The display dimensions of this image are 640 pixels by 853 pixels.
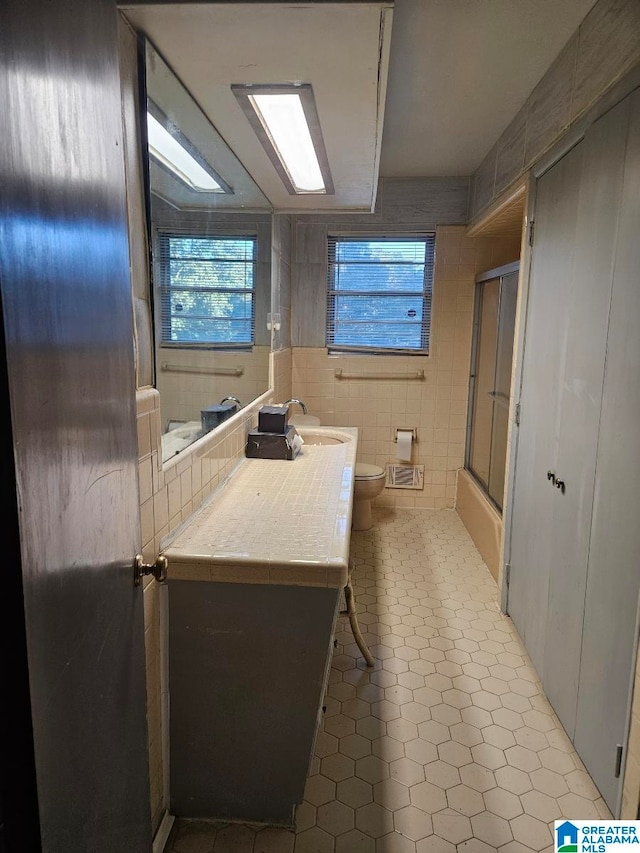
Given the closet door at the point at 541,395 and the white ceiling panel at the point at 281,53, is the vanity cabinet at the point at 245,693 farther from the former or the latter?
the white ceiling panel at the point at 281,53

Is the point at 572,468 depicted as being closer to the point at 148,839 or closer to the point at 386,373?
the point at 148,839

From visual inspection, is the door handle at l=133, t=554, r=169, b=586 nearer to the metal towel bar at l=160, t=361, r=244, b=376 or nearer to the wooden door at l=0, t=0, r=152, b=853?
the wooden door at l=0, t=0, r=152, b=853

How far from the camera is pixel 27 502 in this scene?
24.2 inches

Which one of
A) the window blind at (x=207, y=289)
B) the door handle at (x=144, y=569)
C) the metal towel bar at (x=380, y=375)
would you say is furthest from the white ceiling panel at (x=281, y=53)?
the metal towel bar at (x=380, y=375)

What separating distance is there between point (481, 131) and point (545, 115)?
0.80 metres

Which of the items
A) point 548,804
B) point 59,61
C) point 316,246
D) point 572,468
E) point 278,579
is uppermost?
point 316,246

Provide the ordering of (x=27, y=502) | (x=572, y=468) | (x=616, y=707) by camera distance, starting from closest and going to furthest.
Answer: (x=27, y=502) < (x=616, y=707) < (x=572, y=468)

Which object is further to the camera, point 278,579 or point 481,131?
point 481,131

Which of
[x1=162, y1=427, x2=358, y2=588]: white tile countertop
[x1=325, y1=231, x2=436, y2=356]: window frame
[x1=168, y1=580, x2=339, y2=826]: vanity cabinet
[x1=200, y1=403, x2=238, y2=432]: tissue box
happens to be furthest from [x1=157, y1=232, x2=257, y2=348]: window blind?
[x1=325, y1=231, x2=436, y2=356]: window frame

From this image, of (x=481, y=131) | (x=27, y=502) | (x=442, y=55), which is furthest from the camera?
(x=481, y=131)

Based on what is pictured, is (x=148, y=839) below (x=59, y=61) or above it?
below

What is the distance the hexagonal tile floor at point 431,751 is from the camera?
154 centimetres

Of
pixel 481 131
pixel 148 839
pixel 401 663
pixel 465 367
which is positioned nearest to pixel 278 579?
pixel 148 839

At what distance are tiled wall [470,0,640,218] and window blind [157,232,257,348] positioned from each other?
55.1 inches
